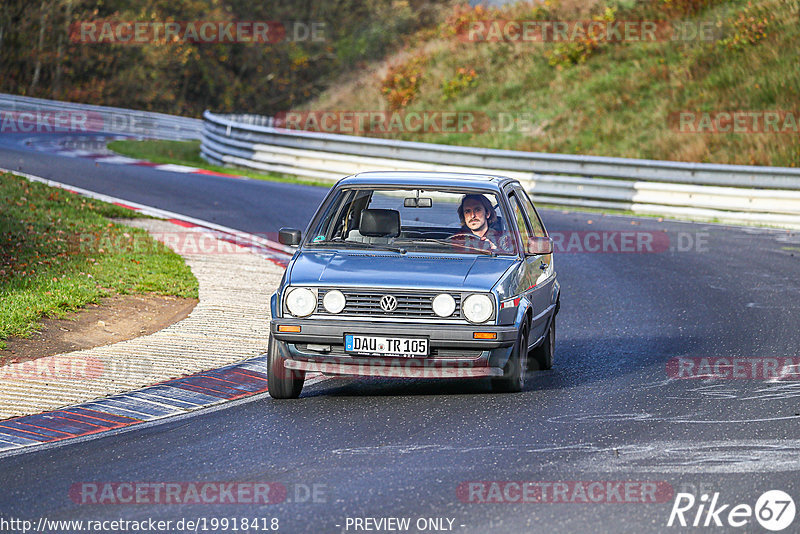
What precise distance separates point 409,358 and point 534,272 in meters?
1.71

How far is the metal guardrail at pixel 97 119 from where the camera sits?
38000 millimetres

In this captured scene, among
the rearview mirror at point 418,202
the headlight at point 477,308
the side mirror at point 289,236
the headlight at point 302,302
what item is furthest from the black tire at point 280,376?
the rearview mirror at point 418,202

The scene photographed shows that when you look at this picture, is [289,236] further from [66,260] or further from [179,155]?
[179,155]

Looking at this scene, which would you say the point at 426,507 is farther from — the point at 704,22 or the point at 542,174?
the point at 704,22

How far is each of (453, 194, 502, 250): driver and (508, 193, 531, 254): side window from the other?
0.70 feet

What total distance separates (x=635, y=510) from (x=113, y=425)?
3763mm

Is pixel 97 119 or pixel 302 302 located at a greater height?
pixel 97 119

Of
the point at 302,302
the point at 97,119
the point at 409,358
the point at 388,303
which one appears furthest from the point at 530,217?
the point at 97,119

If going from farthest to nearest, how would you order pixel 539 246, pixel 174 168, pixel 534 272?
pixel 174 168
pixel 534 272
pixel 539 246

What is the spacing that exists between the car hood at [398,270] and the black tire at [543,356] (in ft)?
3.56

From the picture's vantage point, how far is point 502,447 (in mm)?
7074

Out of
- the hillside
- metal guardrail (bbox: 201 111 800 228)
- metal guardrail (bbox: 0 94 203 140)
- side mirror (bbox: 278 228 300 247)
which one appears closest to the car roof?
side mirror (bbox: 278 228 300 247)

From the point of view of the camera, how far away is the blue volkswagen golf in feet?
27.0

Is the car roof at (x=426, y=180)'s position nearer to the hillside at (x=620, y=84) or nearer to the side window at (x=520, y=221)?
the side window at (x=520, y=221)
